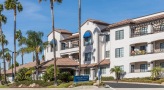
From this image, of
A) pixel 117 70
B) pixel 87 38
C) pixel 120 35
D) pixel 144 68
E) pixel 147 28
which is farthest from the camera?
pixel 87 38

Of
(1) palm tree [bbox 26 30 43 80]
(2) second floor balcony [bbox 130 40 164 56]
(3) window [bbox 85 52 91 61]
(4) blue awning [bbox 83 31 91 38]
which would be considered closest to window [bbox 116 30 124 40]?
(2) second floor balcony [bbox 130 40 164 56]

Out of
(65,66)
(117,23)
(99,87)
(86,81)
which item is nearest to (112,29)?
(117,23)

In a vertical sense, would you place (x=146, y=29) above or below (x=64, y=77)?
above

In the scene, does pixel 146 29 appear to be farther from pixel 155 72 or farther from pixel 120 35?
pixel 155 72

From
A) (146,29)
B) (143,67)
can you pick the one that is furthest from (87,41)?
(146,29)

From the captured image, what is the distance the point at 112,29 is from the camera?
6188cm

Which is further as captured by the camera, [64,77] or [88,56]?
[88,56]

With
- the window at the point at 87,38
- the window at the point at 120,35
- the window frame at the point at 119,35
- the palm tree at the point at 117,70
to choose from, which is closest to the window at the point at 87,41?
the window at the point at 87,38

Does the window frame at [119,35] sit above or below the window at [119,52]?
above

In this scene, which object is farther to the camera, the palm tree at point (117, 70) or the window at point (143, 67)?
the palm tree at point (117, 70)

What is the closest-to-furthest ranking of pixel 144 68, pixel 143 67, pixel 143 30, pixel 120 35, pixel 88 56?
pixel 144 68 < pixel 143 30 < pixel 143 67 < pixel 120 35 < pixel 88 56

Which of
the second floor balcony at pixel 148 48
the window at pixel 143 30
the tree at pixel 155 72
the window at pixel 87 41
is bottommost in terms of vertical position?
the tree at pixel 155 72

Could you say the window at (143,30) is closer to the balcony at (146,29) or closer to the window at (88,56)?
the balcony at (146,29)

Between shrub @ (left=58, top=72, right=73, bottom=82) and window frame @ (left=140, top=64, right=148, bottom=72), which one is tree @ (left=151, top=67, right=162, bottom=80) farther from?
shrub @ (left=58, top=72, right=73, bottom=82)
